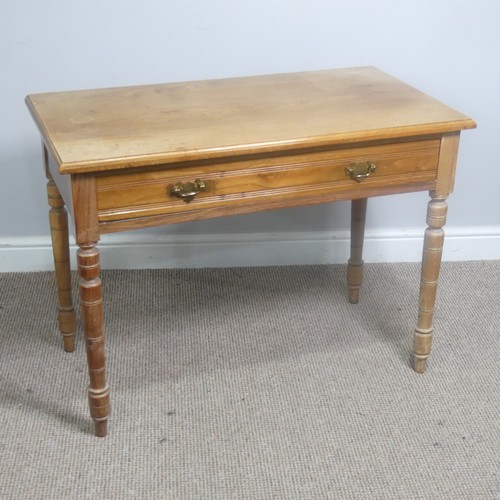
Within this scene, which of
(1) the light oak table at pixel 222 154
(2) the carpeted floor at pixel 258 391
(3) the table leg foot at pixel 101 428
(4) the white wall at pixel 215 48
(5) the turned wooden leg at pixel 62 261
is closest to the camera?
(1) the light oak table at pixel 222 154

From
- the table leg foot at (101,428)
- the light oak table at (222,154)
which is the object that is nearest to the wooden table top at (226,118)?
the light oak table at (222,154)

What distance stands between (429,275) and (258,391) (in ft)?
1.82

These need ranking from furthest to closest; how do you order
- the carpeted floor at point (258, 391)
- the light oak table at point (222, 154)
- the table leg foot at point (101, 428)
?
the table leg foot at point (101, 428), the carpeted floor at point (258, 391), the light oak table at point (222, 154)

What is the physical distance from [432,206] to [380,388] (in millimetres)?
535

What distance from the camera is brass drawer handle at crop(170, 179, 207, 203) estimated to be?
1844 mm

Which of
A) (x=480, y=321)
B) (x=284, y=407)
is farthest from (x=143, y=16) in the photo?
(x=480, y=321)

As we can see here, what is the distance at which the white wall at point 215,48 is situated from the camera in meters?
2.51

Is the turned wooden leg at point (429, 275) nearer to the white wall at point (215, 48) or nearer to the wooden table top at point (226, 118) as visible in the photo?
the wooden table top at point (226, 118)

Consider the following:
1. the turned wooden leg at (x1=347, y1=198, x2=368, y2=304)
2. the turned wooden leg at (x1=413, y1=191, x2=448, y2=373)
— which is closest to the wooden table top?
the turned wooden leg at (x1=413, y1=191, x2=448, y2=373)

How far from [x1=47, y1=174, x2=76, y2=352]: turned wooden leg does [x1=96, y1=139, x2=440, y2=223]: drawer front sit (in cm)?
41

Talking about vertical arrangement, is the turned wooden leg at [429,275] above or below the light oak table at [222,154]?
below

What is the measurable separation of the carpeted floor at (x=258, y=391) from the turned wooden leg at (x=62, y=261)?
0.26 ft

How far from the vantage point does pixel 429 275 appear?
2197 mm

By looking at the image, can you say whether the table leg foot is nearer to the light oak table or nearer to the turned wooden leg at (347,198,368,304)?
the light oak table
